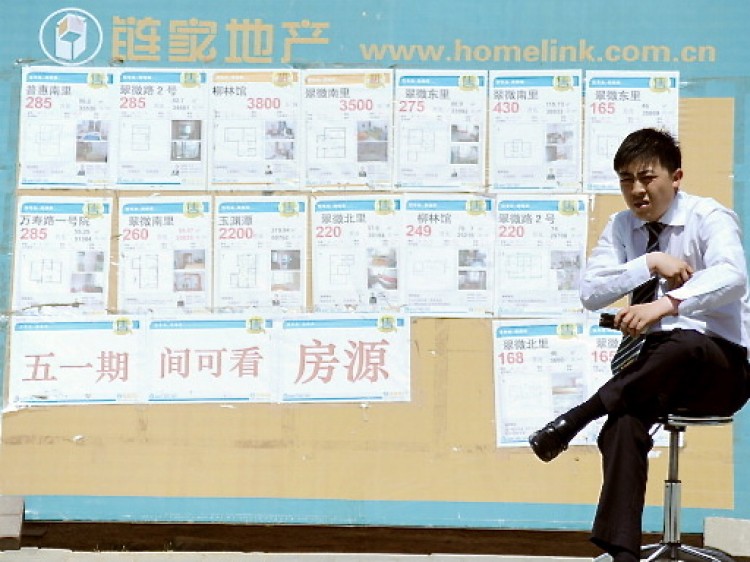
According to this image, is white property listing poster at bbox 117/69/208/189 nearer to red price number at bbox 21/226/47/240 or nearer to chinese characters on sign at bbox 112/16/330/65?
chinese characters on sign at bbox 112/16/330/65

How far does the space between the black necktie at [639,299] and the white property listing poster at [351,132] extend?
1528 mm

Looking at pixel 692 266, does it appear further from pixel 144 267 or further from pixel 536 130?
pixel 144 267

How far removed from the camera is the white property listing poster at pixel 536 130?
5.26 metres

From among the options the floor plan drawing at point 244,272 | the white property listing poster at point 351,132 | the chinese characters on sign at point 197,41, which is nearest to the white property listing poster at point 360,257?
the white property listing poster at point 351,132

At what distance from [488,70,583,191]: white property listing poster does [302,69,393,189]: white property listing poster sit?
0.45 m

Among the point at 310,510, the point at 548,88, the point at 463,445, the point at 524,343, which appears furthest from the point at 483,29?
the point at 310,510

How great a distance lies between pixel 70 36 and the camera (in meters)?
5.34

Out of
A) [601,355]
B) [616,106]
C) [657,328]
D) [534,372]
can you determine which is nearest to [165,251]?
[534,372]

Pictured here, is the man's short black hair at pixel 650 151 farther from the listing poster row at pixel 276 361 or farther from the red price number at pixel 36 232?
the red price number at pixel 36 232

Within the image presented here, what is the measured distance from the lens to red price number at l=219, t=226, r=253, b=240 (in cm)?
530

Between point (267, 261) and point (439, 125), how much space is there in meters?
0.92

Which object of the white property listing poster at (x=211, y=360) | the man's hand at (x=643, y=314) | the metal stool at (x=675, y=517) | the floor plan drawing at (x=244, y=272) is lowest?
the metal stool at (x=675, y=517)

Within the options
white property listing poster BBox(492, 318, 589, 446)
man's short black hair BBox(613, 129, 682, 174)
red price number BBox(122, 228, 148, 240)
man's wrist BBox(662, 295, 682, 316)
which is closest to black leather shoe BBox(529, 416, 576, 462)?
man's wrist BBox(662, 295, 682, 316)

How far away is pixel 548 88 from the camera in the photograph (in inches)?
207
